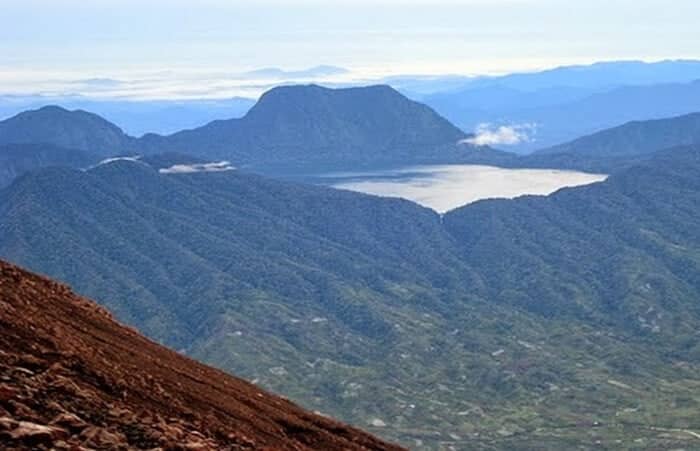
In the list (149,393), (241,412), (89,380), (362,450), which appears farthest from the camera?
(362,450)

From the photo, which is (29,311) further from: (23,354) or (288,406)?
(288,406)

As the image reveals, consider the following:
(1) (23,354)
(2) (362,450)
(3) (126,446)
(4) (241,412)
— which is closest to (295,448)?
(4) (241,412)

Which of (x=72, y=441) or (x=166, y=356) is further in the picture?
(x=166, y=356)

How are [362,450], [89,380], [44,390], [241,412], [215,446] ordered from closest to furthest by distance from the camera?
1. [44,390]
2. [215,446]
3. [89,380]
4. [241,412]
5. [362,450]

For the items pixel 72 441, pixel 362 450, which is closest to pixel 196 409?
pixel 362 450

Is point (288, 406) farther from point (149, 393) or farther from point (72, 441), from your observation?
point (72, 441)

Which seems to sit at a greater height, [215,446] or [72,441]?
[72,441]

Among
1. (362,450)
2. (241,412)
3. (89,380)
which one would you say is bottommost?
(362,450)
